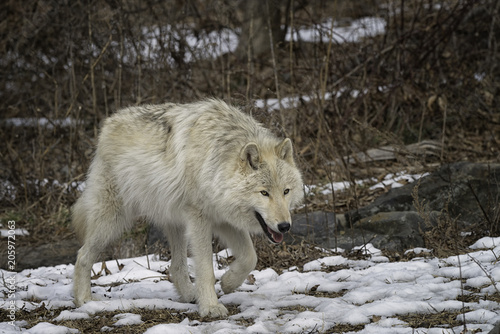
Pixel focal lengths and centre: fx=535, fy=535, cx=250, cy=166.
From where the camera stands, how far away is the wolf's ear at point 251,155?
4.06m

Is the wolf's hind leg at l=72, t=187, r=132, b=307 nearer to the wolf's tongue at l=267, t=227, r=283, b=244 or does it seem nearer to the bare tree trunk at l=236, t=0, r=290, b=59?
the wolf's tongue at l=267, t=227, r=283, b=244

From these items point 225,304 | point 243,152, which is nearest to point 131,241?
point 225,304

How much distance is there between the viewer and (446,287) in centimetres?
399

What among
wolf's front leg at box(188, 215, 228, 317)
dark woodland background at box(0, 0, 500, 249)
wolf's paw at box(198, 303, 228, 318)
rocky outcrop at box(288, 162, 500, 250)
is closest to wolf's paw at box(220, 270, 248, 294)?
wolf's front leg at box(188, 215, 228, 317)

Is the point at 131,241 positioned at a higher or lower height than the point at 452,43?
lower

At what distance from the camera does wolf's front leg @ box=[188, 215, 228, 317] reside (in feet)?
13.5

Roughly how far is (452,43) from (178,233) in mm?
7461

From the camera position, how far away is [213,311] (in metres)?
4.02

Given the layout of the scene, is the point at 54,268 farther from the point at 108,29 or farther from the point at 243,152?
the point at 108,29

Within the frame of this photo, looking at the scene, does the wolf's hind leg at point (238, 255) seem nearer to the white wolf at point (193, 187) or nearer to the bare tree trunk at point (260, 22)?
the white wolf at point (193, 187)

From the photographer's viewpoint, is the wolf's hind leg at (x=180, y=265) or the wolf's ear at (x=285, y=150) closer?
the wolf's ear at (x=285, y=150)

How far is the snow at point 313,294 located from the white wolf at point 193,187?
0.31 metres

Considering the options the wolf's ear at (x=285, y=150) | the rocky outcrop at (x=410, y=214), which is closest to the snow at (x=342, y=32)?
the rocky outcrop at (x=410, y=214)

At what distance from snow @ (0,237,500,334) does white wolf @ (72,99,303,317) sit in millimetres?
306
